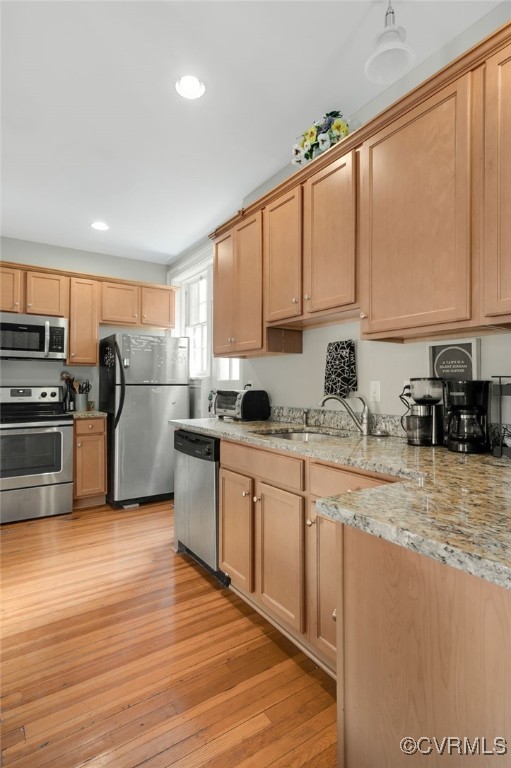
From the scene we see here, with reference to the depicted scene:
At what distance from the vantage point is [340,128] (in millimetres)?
2197

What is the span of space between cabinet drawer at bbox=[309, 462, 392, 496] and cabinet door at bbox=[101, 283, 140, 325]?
3539 mm

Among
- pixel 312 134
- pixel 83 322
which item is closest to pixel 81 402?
pixel 83 322

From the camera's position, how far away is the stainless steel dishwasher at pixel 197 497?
2436 mm

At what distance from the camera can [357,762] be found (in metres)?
0.95

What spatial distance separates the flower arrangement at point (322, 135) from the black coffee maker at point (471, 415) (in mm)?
A: 1544

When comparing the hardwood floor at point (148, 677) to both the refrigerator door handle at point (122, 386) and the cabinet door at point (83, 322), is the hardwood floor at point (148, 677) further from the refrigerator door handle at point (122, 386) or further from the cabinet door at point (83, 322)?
the cabinet door at point (83, 322)

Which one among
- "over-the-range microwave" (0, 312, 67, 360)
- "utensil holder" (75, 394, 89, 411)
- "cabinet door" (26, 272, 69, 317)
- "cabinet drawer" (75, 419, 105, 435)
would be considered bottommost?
"cabinet drawer" (75, 419, 105, 435)

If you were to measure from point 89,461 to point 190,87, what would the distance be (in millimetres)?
3329

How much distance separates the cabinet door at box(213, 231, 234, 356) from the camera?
9.78 feet

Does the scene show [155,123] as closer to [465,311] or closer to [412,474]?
[465,311]

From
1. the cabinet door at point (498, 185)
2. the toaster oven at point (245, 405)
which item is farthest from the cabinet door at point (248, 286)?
the cabinet door at point (498, 185)

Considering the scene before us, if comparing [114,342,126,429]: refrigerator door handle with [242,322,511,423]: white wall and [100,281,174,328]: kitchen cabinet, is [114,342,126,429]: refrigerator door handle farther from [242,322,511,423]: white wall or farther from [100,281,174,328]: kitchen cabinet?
[242,322,511,423]: white wall

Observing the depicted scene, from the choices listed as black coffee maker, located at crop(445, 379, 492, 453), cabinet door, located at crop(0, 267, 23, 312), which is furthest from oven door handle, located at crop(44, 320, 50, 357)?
black coffee maker, located at crop(445, 379, 492, 453)

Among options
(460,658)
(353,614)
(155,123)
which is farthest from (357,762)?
(155,123)
